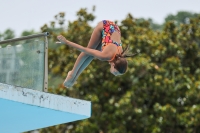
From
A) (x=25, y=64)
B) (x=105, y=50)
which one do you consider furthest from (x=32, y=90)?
(x=105, y=50)

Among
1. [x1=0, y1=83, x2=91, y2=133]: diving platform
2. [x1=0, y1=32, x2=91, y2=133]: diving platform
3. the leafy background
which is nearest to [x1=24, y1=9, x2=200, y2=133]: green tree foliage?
the leafy background

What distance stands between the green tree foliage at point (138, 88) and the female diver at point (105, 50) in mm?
12375

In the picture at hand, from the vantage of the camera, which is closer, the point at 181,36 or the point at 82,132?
the point at 82,132

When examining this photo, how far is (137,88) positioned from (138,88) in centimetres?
6

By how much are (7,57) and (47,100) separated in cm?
110

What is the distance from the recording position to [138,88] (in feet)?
81.7

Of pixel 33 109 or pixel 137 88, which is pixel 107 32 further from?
pixel 137 88

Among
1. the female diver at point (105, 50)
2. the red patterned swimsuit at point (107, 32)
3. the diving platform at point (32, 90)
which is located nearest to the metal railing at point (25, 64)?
the diving platform at point (32, 90)

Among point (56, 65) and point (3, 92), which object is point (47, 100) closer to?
point (3, 92)

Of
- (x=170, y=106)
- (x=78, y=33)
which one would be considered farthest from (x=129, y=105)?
(x=78, y=33)

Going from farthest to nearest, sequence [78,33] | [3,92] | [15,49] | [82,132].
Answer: [78,33] < [82,132] < [15,49] < [3,92]

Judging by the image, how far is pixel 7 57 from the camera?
41.2 ft

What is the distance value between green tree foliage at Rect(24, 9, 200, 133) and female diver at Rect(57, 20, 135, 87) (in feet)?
40.6

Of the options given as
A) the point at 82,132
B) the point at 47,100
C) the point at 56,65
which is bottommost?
the point at 82,132
